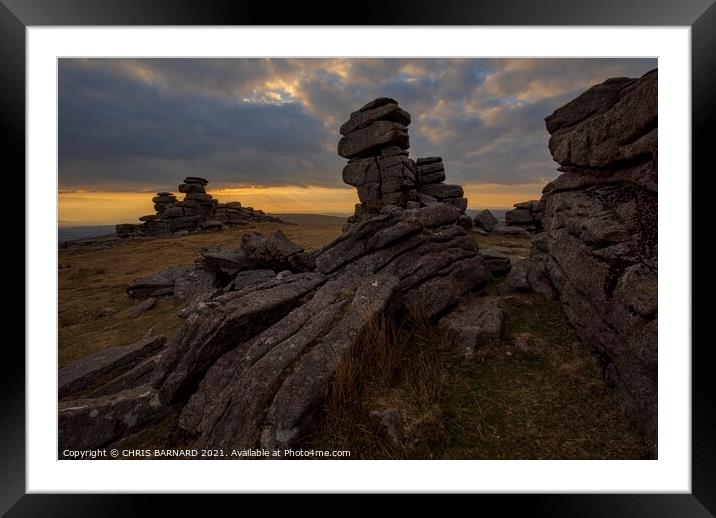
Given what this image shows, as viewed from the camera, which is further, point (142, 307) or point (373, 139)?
point (373, 139)

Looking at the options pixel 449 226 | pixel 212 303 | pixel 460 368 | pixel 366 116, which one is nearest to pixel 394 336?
pixel 460 368

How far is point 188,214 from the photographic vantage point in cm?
4931

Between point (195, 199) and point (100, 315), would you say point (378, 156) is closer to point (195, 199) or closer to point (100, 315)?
point (100, 315)

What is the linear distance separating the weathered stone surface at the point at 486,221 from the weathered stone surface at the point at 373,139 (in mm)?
14081

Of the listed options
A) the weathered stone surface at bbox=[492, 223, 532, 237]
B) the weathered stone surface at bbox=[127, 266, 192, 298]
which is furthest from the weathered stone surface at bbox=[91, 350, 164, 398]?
the weathered stone surface at bbox=[492, 223, 532, 237]

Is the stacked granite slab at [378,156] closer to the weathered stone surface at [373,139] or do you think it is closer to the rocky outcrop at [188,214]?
the weathered stone surface at [373,139]

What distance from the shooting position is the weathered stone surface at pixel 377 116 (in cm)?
2241

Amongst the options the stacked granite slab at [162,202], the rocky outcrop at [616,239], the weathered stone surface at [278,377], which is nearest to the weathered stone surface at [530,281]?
the rocky outcrop at [616,239]

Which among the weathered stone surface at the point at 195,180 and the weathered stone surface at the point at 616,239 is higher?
the weathered stone surface at the point at 195,180

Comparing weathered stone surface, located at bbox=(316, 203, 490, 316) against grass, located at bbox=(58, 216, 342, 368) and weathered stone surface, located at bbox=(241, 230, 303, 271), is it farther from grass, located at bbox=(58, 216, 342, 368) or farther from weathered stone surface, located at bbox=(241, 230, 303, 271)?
grass, located at bbox=(58, 216, 342, 368)

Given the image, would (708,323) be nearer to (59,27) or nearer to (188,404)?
(188,404)

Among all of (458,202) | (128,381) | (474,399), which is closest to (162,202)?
(458,202)

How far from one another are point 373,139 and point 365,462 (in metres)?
22.7

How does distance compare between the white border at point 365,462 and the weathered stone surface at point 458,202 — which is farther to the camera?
the weathered stone surface at point 458,202
